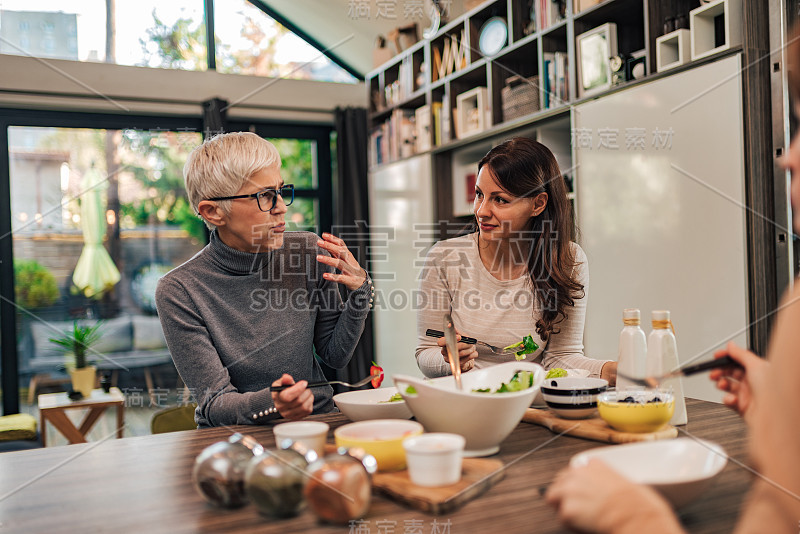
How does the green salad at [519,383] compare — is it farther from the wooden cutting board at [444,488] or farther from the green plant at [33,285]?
the green plant at [33,285]

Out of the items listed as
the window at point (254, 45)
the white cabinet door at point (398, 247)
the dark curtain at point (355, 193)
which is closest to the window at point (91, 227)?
the window at point (254, 45)

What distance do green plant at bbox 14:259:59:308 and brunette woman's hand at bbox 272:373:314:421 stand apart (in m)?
3.54

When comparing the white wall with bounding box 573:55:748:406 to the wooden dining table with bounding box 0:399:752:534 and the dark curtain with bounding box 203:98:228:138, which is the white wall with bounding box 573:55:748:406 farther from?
the dark curtain with bounding box 203:98:228:138

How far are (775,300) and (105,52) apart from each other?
4.22m

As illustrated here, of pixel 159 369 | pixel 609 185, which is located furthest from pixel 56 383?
pixel 609 185

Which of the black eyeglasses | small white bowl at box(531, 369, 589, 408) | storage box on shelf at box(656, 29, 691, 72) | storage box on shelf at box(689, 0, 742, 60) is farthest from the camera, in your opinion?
storage box on shelf at box(656, 29, 691, 72)

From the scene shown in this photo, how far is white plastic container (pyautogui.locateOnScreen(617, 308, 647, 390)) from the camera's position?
1248mm

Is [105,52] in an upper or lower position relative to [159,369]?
upper

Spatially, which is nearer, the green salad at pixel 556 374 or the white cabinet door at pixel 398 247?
the green salad at pixel 556 374

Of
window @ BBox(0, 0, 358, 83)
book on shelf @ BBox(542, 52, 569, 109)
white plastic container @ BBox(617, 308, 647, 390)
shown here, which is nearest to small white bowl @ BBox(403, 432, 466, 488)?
white plastic container @ BBox(617, 308, 647, 390)

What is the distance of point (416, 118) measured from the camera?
4258 millimetres

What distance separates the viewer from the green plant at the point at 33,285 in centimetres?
416

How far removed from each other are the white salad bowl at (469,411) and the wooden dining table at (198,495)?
0.18 feet

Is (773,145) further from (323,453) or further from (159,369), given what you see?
(159,369)
